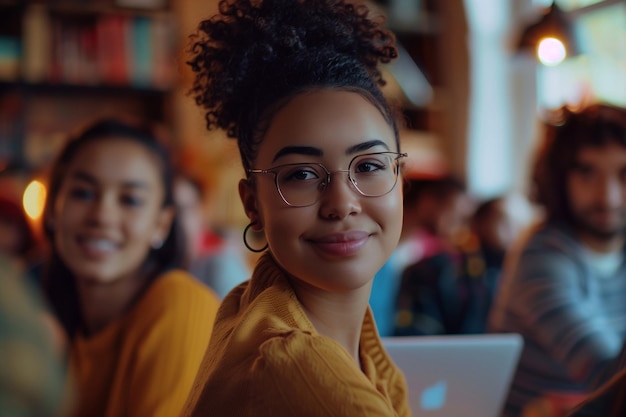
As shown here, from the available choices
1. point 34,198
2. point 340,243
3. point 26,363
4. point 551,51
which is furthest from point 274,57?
point 551,51

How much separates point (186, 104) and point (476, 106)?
188 cm

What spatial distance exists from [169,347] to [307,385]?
682mm

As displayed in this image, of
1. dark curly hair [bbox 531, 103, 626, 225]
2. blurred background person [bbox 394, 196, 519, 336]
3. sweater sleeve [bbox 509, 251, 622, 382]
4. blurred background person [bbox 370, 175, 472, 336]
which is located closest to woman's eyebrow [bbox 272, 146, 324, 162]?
sweater sleeve [bbox 509, 251, 622, 382]

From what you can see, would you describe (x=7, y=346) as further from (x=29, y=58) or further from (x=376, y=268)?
(x=29, y=58)

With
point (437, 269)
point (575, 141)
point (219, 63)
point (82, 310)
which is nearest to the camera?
point (219, 63)

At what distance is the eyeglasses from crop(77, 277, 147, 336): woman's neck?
2.60 feet

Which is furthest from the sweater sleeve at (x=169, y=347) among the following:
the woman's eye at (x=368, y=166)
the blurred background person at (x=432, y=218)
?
the blurred background person at (x=432, y=218)

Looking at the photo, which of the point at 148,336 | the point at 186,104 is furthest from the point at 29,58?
the point at 148,336

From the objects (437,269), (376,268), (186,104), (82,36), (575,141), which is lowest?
(437,269)

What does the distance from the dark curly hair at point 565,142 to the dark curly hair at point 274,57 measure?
3.12 feet

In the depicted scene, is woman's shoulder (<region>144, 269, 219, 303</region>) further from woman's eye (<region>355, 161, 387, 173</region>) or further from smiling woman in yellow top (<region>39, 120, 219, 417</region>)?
woman's eye (<region>355, 161, 387, 173</region>)

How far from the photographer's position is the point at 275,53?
99cm

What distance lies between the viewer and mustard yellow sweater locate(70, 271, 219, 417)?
133cm

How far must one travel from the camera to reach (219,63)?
105cm
